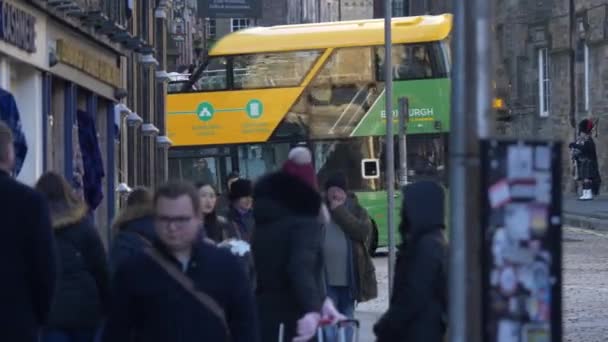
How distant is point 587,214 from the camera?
3825 cm

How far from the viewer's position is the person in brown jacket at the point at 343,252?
14.4 meters

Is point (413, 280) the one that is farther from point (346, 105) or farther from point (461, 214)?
point (346, 105)

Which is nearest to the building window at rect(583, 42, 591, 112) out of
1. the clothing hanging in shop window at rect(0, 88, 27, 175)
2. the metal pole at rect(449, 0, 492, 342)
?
the clothing hanging in shop window at rect(0, 88, 27, 175)

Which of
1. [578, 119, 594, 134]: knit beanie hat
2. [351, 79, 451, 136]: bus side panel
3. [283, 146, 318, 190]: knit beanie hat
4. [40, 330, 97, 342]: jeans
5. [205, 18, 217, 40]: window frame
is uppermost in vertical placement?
[205, 18, 217, 40]: window frame

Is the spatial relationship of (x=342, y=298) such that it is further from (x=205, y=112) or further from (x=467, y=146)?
(x=205, y=112)

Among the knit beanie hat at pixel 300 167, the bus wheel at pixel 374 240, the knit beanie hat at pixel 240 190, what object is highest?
the knit beanie hat at pixel 300 167

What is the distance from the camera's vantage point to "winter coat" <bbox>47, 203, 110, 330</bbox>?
31.7 feet

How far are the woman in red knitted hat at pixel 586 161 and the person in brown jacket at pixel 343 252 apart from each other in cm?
2921

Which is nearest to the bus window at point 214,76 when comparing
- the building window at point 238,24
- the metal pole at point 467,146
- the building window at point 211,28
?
the metal pole at point 467,146

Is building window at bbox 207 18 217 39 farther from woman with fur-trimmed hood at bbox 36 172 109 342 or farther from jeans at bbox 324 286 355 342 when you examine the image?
woman with fur-trimmed hood at bbox 36 172 109 342

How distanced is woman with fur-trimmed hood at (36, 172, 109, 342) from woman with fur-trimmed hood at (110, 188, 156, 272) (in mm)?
119

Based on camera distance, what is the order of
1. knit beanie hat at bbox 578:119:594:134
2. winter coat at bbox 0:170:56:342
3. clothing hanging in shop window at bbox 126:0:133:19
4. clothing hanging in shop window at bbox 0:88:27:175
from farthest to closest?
knit beanie hat at bbox 578:119:594:134
clothing hanging in shop window at bbox 126:0:133:19
clothing hanging in shop window at bbox 0:88:27:175
winter coat at bbox 0:170:56:342

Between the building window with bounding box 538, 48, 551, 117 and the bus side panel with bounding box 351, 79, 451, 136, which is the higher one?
the building window with bounding box 538, 48, 551, 117

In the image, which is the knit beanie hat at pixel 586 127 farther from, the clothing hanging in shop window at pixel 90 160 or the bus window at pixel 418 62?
the clothing hanging in shop window at pixel 90 160
